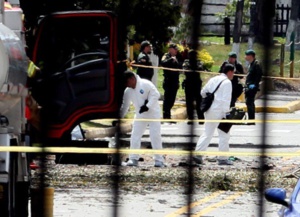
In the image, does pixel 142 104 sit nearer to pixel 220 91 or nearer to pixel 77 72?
pixel 220 91

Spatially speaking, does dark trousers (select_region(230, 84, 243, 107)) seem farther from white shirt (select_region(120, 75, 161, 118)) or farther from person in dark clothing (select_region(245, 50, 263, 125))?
white shirt (select_region(120, 75, 161, 118))

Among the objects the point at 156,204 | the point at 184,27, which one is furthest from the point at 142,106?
the point at 184,27

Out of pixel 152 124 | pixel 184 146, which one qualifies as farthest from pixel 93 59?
pixel 184 146

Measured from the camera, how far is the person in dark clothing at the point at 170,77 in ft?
45.0

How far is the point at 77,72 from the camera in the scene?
1222cm

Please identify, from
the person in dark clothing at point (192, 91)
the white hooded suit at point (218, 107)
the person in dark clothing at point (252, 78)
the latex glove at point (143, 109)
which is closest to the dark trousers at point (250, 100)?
the person in dark clothing at point (252, 78)

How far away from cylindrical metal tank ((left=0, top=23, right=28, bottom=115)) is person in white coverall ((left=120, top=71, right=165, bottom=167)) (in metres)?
4.36

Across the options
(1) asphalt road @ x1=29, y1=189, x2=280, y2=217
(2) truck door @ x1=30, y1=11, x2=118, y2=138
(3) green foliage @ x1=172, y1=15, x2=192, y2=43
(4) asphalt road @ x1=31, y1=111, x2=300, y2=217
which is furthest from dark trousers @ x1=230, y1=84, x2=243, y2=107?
(1) asphalt road @ x1=29, y1=189, x2=280, y2=217

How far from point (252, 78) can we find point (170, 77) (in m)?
3.46

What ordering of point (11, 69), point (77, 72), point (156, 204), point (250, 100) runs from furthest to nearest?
1. point (250, 100)
2. point (77, 72)
3. point (156, 204)
4. point (11, 69)

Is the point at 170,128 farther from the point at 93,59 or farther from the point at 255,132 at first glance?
the point at 93,59

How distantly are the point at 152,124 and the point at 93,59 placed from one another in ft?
3.84

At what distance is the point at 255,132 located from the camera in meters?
15.5

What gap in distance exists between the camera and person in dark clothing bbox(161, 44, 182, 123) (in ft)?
45.0
